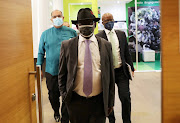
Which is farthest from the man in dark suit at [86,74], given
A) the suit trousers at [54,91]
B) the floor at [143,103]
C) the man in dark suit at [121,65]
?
the floor at [143,103]

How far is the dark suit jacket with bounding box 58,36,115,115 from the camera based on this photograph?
2344 mm

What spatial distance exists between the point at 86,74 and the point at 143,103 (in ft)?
10.2

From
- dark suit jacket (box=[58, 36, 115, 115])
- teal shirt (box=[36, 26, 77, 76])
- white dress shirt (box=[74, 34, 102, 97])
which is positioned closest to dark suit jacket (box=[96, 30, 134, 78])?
teal shirt (box=[36, 26, 77, 76])

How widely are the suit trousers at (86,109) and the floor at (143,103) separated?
1.79 m

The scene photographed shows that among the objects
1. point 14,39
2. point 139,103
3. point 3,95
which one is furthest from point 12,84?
point 139,103

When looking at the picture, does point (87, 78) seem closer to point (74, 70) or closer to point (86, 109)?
point (74, 70)

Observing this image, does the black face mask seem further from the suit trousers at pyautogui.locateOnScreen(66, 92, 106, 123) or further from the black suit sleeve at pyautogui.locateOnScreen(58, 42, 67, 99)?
the suit trousers at pyautogui.locateOnScreen(66, 92, 106, 123)

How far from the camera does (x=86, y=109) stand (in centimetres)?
240

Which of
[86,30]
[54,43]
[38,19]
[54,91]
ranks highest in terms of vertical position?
[38,19]

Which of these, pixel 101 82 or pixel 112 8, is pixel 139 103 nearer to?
pixel 101 82

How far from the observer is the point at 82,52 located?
2.40 m

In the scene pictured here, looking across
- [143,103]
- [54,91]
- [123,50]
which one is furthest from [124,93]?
[143,103]

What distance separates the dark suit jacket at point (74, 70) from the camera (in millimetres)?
2344

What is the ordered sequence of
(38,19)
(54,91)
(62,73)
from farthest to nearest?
(38,19), (54,91), (62,73)
